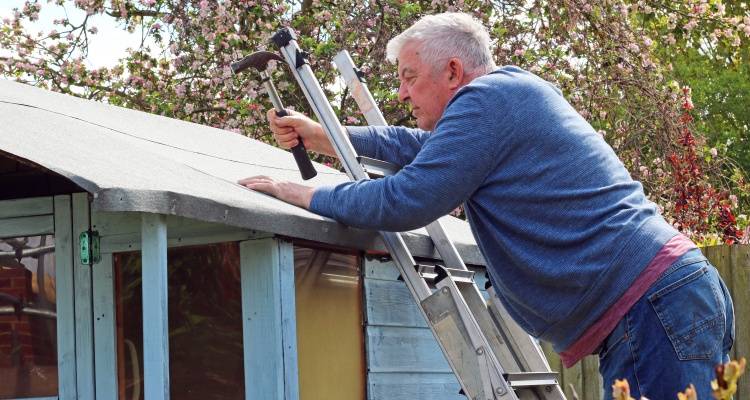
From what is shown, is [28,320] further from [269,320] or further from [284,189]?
[284,189]

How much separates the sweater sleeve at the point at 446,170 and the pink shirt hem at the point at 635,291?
1.74ft

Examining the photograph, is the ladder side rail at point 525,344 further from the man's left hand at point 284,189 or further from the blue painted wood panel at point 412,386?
the blue painted wood panel at point 412,386

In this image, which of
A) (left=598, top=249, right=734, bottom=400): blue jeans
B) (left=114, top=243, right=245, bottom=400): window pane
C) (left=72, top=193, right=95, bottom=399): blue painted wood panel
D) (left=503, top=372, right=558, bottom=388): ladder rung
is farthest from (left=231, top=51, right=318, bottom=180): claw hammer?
(left=598, top=249, right=734, bottom=400): blue jeans

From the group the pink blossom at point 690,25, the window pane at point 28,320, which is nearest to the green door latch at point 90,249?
the window pane at point 28,320

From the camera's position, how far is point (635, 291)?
313cm

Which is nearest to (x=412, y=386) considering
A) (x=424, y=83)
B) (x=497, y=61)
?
(x=424, y=83)

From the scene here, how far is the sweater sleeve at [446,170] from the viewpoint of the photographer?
3.32 m

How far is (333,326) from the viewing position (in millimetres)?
4719

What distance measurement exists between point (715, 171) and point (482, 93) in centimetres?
750

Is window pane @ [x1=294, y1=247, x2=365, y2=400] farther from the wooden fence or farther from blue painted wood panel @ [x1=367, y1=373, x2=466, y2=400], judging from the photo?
the wooden fence

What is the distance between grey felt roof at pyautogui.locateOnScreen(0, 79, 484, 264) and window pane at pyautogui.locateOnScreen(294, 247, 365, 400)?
0.34m

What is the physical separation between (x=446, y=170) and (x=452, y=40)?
1.77 ft

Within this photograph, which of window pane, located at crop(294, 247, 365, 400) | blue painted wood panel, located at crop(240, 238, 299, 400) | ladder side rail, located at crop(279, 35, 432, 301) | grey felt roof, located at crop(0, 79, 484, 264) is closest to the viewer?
grey felt roof, located at crop(0, 79, 484, 264)

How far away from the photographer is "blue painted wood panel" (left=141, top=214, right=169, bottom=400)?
3.65 metres
